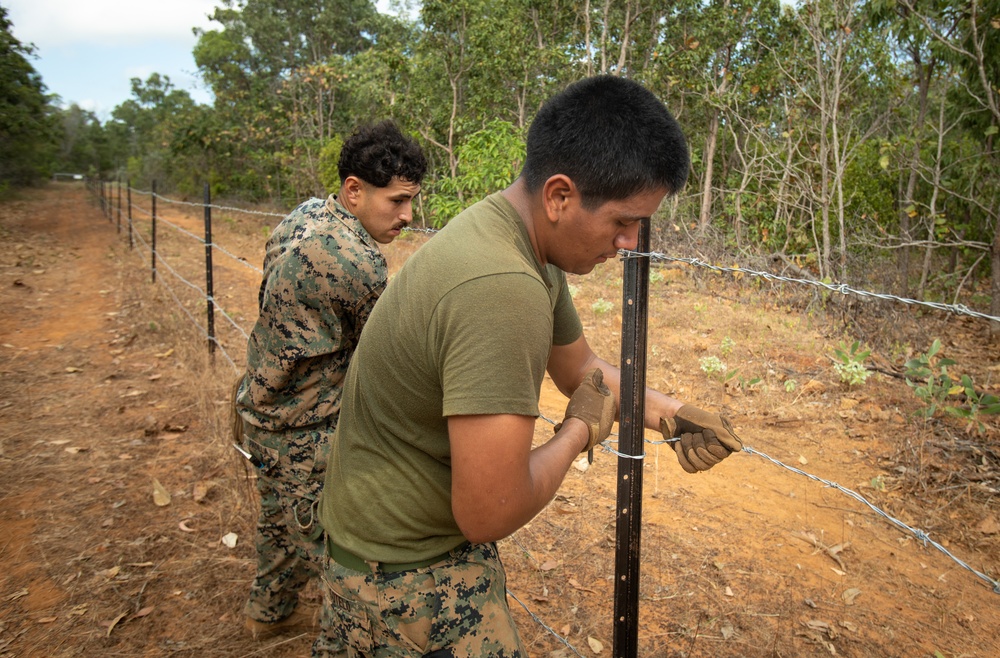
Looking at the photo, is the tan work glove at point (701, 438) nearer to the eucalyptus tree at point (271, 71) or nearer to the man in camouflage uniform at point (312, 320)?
the man in camouflage uniform at point (312, 320)

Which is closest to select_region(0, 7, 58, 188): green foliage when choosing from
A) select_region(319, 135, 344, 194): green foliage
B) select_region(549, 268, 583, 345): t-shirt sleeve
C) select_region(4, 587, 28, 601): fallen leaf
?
select_region(319, 135, 344, 194): green foliage

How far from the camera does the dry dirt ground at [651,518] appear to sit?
2949 mm

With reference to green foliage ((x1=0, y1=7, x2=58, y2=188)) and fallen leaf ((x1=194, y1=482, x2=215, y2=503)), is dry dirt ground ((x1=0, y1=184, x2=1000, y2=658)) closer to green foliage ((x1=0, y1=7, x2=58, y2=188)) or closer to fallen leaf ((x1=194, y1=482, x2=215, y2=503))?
fallen leaf ((x1=194, y1=482, x2=215, y2=503))

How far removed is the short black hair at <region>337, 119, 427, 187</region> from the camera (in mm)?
2564

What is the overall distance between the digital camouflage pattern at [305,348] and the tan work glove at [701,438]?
111 centimetres

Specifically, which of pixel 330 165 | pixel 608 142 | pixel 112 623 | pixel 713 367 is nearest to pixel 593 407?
pixel 608 142

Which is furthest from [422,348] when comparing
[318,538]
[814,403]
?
[814,403]

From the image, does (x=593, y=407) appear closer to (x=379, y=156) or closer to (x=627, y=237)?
(x=627, y=237)

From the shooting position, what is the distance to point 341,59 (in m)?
18.1

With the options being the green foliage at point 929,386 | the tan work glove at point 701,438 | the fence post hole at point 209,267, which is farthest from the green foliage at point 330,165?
the tan work glove at point 701,438

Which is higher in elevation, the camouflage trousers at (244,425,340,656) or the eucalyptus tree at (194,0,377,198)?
the eucalyptus tree at (194,0,377,198)

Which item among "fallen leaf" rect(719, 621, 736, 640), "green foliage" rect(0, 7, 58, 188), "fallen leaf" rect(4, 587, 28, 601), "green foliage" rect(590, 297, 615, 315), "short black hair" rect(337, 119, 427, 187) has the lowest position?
"fallen leaf" rect(4, 587, 28, 601)

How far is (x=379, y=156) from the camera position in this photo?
2.55 meters

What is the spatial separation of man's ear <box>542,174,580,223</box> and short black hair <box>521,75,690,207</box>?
0.01m
